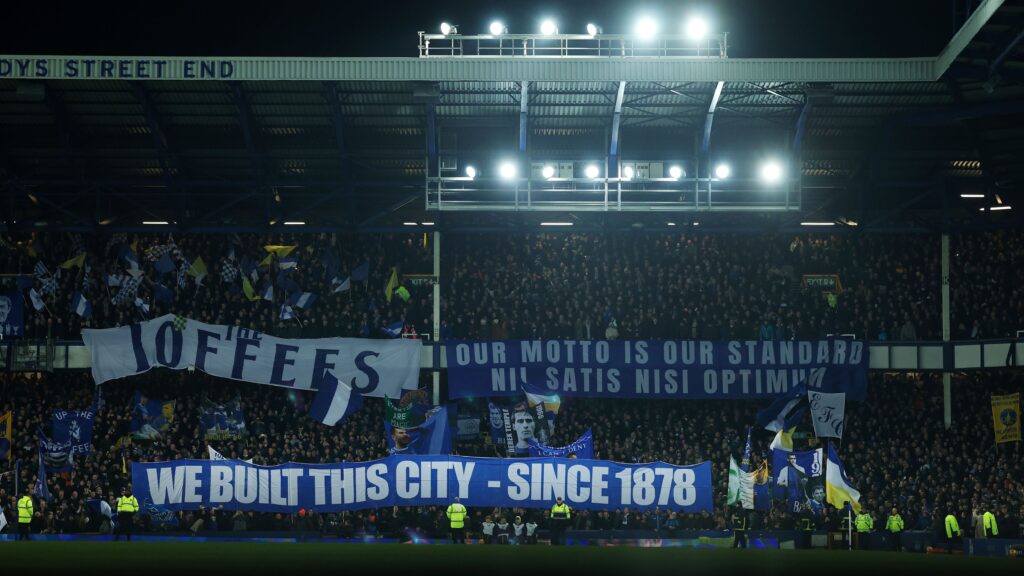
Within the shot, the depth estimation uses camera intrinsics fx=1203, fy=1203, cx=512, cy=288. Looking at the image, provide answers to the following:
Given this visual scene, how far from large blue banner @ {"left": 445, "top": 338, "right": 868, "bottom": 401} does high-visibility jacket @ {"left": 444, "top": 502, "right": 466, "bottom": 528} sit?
6.71 meters

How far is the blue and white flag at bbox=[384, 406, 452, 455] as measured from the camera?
3441 centimetres

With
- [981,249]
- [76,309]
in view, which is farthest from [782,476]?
[76,309]

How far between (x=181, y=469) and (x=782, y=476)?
16271 mm

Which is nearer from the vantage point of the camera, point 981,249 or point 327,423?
point 327,423

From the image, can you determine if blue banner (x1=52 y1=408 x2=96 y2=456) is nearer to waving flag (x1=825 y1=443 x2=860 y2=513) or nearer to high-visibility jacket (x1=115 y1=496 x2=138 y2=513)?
high-visibility jacket (x1=115 y1=496 x2=138 y2=513)

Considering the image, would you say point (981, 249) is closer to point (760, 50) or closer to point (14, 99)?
point (760, 50)

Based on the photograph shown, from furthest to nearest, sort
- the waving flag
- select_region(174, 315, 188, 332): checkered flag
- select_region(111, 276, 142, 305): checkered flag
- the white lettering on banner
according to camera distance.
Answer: select_region(111, 276, 142, 305): checkered flag < select_region(174, 315, 188, 332): checkered flag < the white lettering on banner < the waving flag

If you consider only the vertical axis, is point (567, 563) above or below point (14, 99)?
below

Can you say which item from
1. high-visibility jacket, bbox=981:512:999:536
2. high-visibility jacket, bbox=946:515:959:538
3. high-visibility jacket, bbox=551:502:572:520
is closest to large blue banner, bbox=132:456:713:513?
high-visibility jacket, bbox=551:502:572:520

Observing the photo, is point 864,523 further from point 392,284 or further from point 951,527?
point 392,284

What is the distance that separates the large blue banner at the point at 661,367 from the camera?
122 feet

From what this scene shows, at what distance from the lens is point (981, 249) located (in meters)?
40.3

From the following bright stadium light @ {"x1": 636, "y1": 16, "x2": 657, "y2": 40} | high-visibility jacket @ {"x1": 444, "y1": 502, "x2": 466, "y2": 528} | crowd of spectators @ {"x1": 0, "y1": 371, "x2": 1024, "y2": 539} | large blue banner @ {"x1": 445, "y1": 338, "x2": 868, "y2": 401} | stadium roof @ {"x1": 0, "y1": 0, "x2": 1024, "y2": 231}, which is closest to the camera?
high-visibility jacket @ {"x1": 444, "y1": 502, "x2": 466, "y2": 528}

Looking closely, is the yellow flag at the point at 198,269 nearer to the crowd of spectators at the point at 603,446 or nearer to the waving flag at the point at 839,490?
the crowd of spectators at the point at 603,446
